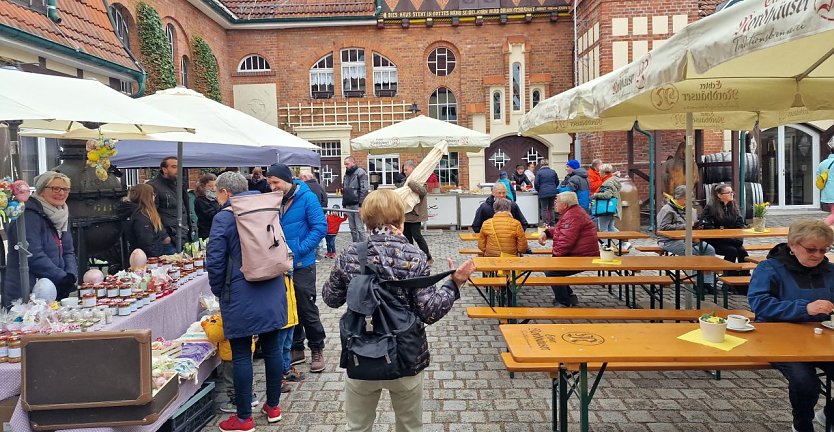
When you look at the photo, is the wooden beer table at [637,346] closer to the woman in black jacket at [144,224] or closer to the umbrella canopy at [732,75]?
the umbrella canopy at [732,75]

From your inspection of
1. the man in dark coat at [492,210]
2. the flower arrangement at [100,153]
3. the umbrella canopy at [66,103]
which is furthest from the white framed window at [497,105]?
the umbrella canopy at [66,103]

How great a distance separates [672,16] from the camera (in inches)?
633

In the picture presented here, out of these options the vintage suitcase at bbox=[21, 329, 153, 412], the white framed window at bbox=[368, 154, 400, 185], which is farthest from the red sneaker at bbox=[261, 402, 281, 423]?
the white framed window at bbox=[368, 154, 400, 185]

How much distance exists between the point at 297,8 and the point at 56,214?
1834 cm

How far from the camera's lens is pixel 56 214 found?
4445mm

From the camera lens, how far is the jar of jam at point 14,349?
10.3 feet

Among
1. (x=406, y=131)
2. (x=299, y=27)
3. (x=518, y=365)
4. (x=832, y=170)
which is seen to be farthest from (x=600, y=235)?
(x=299, y=27)

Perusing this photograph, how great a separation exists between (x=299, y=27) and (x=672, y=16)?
12.0 metres

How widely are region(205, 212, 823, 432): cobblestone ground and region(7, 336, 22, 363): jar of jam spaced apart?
137 cm

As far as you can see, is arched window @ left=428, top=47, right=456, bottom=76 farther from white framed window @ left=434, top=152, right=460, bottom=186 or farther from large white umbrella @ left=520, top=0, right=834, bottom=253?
large white umbrella @ left=520, top=0, right=834, bottom=253

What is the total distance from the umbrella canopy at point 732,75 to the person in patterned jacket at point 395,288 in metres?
1.72

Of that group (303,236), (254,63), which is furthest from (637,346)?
(254,63)

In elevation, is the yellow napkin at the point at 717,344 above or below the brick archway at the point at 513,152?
below

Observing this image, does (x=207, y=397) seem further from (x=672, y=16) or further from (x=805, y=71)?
(x=672, y=16)
